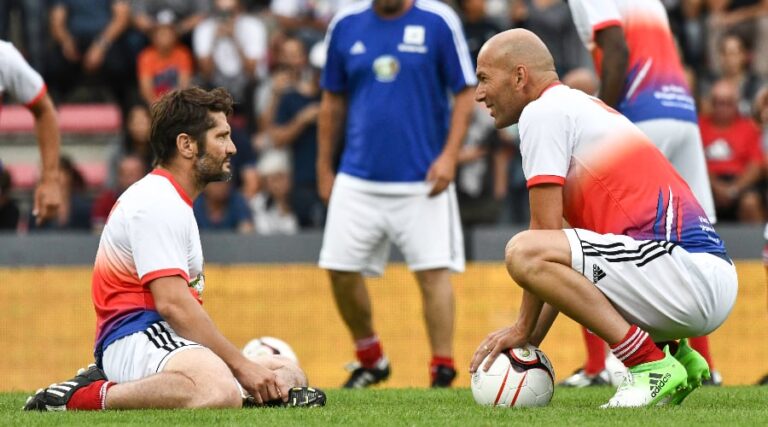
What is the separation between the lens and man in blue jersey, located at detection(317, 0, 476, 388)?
31.9 ft

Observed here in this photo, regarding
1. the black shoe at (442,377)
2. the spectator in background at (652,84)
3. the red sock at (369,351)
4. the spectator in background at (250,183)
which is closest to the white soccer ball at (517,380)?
the spectator in background at (652,84)

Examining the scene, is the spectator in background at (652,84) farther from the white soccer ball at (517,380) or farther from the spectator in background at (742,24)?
the spectator in background at (742,24)

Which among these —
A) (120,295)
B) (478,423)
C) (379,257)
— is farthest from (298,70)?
(478,423)

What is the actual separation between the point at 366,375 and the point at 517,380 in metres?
3.37

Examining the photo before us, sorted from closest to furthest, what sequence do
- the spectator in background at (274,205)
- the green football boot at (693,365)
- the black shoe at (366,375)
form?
1. the green football boot at (693,365)
2. the black shoe at (366,375)
3. the spectator in background at (274,205)

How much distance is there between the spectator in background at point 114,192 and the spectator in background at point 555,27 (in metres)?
4.08

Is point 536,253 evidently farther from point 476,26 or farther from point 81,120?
point 81,120

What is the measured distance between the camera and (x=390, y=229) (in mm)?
9797

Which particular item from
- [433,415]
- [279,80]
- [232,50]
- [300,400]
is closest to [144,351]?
[300,400]

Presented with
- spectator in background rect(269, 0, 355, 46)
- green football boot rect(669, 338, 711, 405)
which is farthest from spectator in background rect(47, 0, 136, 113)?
green football boot rect(669, 338, 711, 405)

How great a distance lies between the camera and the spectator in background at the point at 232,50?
15.2 metres

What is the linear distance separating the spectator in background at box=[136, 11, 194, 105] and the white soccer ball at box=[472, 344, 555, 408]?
8.71m

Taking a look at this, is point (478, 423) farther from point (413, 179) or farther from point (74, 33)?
point (74, 33)

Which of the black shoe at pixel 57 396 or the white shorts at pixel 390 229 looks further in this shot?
the white shorts at pixel 390 229
